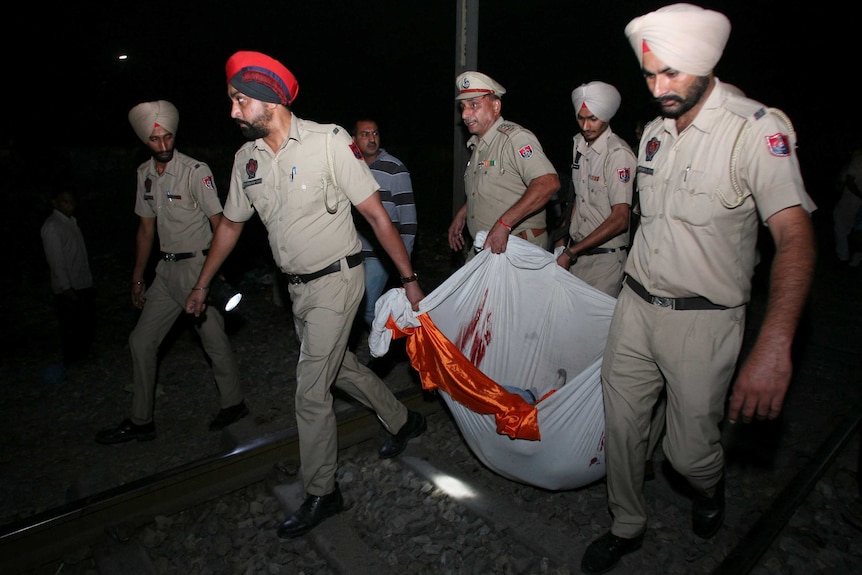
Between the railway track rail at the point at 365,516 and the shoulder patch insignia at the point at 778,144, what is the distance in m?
1.60

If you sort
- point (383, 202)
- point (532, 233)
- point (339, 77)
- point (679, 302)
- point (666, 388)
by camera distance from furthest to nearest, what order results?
point (339, 77) < point (383, 202) < point (532, 233) < point (666, 388) < point (679, 302)

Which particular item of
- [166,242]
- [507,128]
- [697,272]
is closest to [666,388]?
[697,272]

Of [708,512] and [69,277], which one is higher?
[708,512]

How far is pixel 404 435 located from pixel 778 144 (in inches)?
102

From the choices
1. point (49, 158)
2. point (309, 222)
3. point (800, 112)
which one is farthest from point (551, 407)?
→ point (800, 112)

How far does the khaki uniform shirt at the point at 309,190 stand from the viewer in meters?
3.14

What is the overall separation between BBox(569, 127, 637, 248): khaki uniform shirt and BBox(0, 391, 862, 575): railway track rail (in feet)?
5.52

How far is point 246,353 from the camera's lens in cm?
581

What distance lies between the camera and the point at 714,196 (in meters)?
2.32

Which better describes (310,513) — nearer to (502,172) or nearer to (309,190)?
(309,190)

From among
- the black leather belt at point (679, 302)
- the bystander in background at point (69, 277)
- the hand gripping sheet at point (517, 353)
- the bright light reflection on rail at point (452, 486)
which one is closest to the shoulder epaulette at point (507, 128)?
the hand gripping sheet at point (517, 353)

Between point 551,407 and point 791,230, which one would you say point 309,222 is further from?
point 791,230

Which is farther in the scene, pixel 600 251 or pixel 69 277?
pixel 69 277

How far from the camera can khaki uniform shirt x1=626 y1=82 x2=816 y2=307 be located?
216 cm
